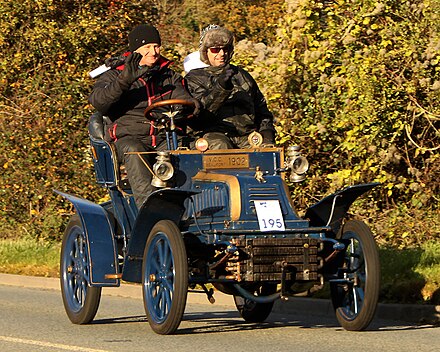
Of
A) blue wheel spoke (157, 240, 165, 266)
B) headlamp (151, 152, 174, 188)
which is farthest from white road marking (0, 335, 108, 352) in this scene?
headlamp (151, 152, 174, 188)

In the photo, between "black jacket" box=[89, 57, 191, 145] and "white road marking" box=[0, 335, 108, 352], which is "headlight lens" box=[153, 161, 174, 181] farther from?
"white road marking" box=[0, 335, 108, 352]

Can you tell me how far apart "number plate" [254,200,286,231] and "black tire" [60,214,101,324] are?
1.77m

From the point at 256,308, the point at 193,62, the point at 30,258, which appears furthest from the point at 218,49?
the point at 30,258

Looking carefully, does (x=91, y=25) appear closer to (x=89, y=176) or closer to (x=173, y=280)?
(x=89, y=176)

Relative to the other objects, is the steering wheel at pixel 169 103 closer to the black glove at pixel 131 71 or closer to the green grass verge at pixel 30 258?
the black glove at pixel 131 71

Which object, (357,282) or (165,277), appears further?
(357,282)

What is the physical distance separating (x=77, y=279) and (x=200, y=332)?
1.59m

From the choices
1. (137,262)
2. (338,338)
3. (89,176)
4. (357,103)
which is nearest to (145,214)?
(137,262)

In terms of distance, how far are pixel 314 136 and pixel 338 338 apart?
653cm

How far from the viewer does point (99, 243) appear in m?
10.4

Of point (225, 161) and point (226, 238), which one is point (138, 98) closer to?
point (225, 161)

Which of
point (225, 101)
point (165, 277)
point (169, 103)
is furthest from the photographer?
point (225, 101)

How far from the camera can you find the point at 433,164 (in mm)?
15477

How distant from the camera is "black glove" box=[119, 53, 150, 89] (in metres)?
10.1
